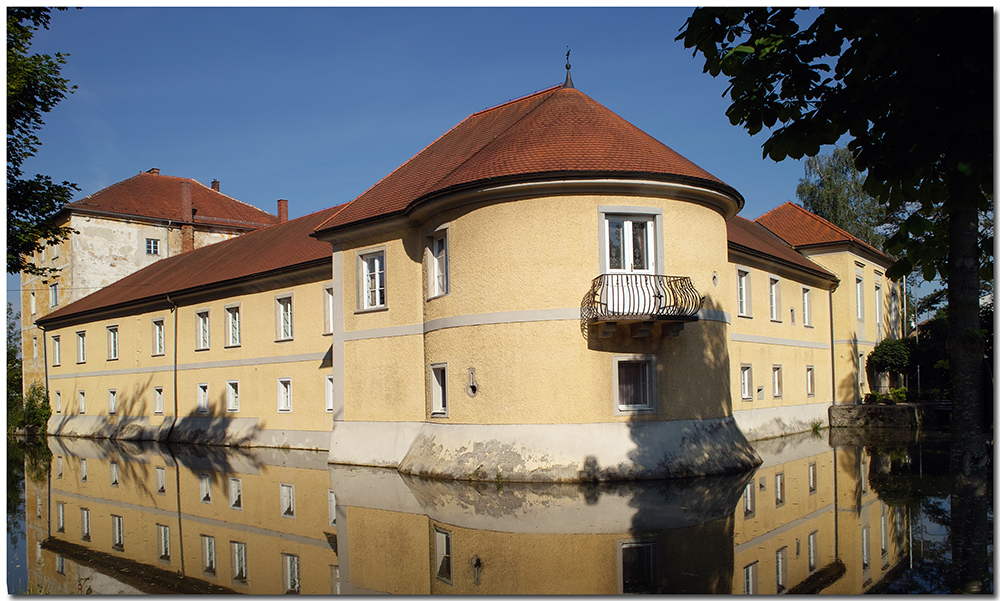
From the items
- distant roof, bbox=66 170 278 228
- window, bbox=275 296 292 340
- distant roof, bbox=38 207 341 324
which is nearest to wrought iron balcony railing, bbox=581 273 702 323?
distant roof, bbox=38 207 341 324

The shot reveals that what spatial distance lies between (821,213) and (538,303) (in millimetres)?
41163

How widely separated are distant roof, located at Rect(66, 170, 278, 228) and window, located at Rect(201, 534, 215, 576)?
34.1 m

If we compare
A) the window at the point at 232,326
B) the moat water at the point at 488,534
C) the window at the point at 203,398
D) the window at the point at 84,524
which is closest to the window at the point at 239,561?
the moat water at the point at 488,534

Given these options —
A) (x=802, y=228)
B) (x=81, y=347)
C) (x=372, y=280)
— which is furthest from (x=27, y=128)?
(x=802, y=228)

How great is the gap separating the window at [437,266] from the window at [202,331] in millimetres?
13757

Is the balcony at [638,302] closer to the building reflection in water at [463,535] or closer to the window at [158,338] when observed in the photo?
the building reflection in water at [463,535]

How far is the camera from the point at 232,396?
26781 millimetres

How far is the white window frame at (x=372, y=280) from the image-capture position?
62.5 ft

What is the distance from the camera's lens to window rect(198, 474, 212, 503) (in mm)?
14805

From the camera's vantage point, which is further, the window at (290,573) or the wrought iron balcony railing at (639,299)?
the wrought iron balcony railing at (639,299)

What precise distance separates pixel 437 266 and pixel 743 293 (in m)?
11.1

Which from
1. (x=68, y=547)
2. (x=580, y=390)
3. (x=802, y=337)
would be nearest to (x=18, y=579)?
(x=68, y=547)

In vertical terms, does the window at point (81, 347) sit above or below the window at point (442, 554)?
above

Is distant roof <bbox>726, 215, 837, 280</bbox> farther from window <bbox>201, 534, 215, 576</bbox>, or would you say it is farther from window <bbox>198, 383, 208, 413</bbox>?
window <bbox>198, 383, 208, 413</bbox>
